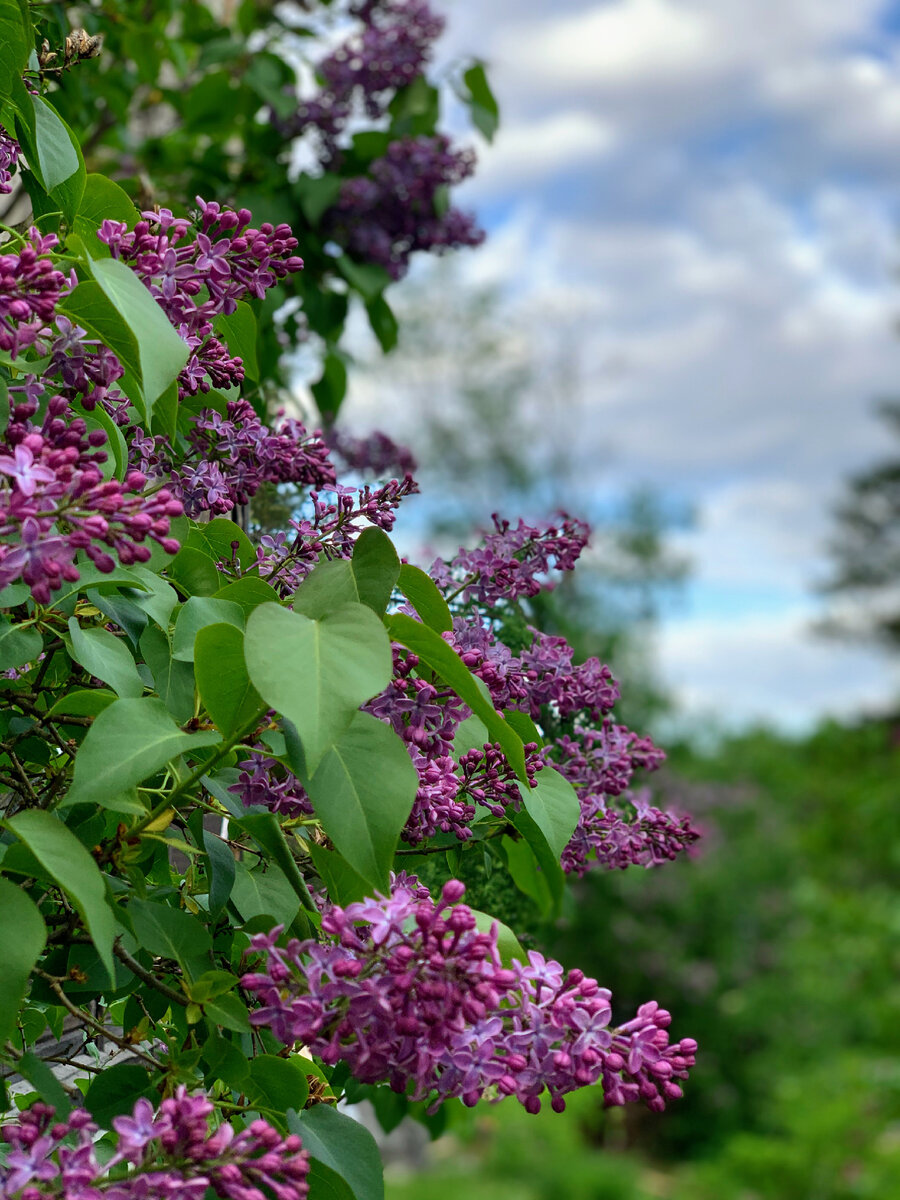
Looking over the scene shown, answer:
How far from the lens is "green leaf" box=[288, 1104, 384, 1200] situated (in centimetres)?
71

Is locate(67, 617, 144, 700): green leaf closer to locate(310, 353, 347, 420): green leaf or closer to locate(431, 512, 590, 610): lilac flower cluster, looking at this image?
locate(431, 512, 590, 610): lilac flower cluster

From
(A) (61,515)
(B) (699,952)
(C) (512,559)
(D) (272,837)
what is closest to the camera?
(A) (61,515)

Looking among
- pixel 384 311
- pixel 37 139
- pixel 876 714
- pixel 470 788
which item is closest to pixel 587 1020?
pixel 470 788

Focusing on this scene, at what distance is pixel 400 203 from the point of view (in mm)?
2105

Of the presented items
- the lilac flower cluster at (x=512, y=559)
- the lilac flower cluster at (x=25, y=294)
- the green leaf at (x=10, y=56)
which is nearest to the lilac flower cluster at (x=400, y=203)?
the lilac flower cluster at (x=512, y=559)

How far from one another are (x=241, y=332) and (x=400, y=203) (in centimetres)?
129

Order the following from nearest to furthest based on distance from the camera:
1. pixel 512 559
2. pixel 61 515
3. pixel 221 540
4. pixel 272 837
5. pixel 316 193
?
pixel 61 515, pixel 272 837, pixel 221 540, pixel 512 559, pixel 316 193

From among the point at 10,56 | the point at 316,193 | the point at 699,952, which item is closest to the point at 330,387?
the point at 316,193

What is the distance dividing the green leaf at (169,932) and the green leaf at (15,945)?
0.31 feet

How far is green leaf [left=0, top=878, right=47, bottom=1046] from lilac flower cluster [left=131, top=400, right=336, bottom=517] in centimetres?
37

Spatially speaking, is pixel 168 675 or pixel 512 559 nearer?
pixel 168 675

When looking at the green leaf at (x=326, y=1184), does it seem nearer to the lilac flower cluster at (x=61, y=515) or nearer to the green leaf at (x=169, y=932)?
the green leaf at (x=169, y=932)

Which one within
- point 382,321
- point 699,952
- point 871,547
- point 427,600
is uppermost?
point 871,547

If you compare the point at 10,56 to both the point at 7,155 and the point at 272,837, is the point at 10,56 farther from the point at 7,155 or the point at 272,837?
the point at 272,837
